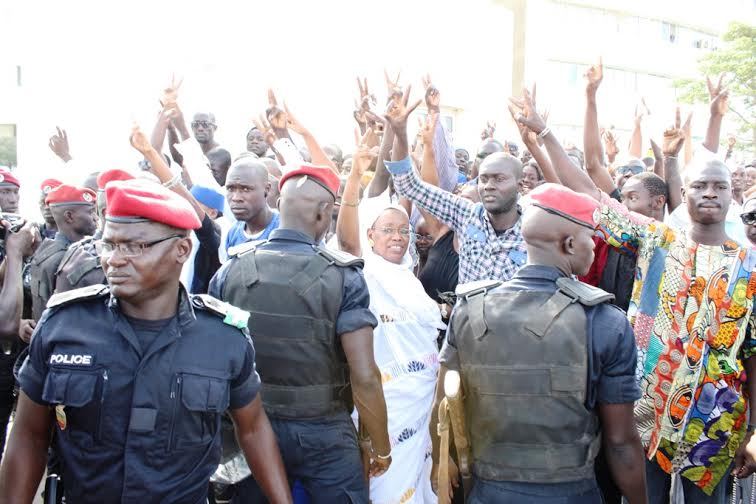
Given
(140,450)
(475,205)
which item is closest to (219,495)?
(140,450)

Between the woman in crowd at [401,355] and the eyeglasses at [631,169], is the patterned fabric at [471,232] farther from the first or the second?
the eyeglasses at [631,169]

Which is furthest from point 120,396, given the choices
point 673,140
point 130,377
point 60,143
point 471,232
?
point 60,143

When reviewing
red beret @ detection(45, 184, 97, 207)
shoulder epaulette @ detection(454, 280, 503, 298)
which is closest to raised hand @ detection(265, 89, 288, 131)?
red beret @ detection(45, 184, 97, 207)

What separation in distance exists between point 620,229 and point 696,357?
0.73 metres

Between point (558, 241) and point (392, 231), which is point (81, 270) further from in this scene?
point (558, 241)

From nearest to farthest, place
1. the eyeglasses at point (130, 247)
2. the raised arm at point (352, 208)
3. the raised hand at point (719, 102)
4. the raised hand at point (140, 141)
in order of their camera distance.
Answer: the eyeglasses at point (130, 247)
the raised arm at point (352, 208)
the raised hand at point (140, 141)
the raised hand at point (719, 102)

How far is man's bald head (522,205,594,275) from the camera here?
2.71 meters

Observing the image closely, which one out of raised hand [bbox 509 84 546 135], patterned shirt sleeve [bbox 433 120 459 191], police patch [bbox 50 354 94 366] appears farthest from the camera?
patterned shirt sleeve [bbox 433 120 459 191]

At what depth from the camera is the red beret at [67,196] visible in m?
3.99

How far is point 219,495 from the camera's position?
3271 mm

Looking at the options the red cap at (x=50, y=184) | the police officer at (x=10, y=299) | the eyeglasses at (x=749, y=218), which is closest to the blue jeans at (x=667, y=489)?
the eyeglasses at (x=749, y=218)

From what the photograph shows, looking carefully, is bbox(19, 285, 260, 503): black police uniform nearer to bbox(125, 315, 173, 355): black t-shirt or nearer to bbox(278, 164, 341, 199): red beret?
bbox(125, 315, 173, 355): black t-shirt

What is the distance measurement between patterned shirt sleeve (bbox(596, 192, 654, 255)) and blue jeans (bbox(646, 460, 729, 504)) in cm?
112

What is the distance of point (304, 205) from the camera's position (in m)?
3.28
